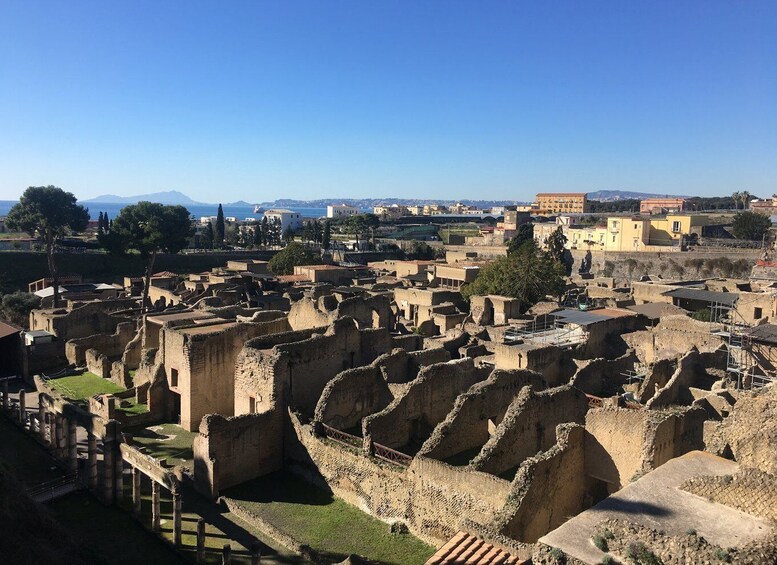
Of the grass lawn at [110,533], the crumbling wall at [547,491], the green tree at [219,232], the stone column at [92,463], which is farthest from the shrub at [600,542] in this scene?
the green tree at [219,232]

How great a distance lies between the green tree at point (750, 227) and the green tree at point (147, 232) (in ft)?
238

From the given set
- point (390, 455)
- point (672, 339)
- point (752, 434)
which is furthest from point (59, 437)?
point (672, 339)

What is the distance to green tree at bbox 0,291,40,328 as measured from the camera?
41406 millimetres

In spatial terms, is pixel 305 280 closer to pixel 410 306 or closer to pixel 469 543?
pixel 410 306

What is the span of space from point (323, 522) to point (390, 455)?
2.52 m

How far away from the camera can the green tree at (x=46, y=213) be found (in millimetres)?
49344

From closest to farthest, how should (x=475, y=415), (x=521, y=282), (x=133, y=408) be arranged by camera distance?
(x=475, y=415)
(x=133, y=408)
(x=521, y=282)

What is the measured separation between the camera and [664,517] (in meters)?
10.1

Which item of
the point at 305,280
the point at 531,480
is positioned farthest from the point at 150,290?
the point at 531,480

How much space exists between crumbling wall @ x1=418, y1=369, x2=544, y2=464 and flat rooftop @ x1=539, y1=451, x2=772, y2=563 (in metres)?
5.82

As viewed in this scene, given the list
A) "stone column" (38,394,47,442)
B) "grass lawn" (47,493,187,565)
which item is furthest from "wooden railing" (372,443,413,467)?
"stone column" (38,394,47,442)

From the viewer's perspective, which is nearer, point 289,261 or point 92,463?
point 92,463

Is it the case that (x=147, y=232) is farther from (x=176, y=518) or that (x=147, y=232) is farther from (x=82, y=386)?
(x=176, y=518)

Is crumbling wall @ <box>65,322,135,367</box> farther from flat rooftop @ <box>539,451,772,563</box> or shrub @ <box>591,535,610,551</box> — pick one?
shrub @ <box>591,535,610,551</box>
